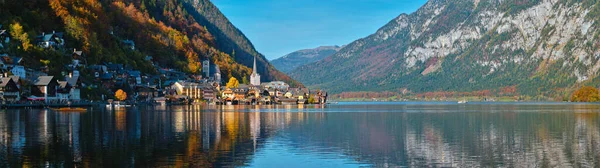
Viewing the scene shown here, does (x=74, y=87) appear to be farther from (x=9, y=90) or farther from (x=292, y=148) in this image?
(x=292, y=148)

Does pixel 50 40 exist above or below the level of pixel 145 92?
above

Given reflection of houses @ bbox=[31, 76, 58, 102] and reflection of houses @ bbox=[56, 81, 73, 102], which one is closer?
reflection of houses @ bbox=[31, 76, 58, 102]

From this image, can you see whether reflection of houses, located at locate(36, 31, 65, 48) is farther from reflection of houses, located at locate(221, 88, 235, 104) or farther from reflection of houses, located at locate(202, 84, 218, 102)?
reflection of houses, located at locate(221, 88, 235, 104)

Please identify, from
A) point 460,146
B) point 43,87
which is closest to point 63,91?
point 43,87

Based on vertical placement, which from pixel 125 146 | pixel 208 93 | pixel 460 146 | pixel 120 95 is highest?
pixel 208 93

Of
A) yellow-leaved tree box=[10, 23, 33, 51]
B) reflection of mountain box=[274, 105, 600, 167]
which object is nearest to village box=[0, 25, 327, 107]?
yellow-leaved tree box=[10, 23, 33, 51]

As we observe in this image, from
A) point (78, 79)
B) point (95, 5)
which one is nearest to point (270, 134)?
point (78, 79)

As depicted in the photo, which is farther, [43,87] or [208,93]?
[208,93]

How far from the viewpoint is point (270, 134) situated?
50.1m

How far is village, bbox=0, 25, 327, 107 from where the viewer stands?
103812 millimetres

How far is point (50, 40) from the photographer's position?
12650cm

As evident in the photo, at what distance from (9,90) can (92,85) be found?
30.3m

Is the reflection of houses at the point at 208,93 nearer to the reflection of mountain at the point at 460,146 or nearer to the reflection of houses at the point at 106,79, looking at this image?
the reflection of houses at the point at 106,79

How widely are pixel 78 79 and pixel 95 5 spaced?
61720mm
